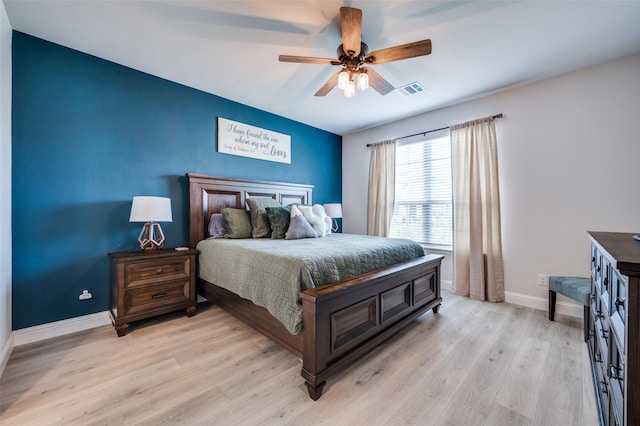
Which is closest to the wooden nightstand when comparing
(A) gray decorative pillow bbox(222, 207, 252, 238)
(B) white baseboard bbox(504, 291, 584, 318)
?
(A) gray decorative pillow bbox(222, 207, 252, 238)

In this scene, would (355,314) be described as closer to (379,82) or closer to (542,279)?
(379,82)

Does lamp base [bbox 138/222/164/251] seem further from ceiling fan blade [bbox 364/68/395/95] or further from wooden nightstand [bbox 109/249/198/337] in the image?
ceiling fan blade [bbox 364/68/395/95]

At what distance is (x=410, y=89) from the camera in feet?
10.2

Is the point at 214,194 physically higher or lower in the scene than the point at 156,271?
higher

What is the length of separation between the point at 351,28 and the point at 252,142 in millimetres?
2271

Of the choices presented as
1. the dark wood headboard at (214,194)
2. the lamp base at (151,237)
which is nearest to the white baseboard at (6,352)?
the lamp base at (151,237)

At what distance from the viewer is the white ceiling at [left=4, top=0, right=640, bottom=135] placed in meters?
1.88

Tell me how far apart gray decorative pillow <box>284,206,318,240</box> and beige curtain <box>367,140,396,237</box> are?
1.68m

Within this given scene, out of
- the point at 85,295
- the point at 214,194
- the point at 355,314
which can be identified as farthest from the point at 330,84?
the point at 85,295

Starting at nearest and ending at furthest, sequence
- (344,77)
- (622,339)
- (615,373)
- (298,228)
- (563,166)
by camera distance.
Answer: (622,339), (615,373), (344,77), (563,166), (298,228)

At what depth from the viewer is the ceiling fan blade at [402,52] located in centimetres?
177

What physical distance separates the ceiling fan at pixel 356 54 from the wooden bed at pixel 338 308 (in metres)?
1.62

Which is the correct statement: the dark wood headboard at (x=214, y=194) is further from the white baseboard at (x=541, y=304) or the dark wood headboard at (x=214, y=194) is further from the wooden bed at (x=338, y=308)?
the white baseboard at (x=541, y=304)

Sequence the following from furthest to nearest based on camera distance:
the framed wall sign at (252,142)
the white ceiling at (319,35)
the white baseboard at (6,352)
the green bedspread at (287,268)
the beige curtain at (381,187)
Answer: the beige curtain at (381,187) → the framed wall sign at (252,142) → the white ceiling at (319,35) → the white baseboard at (6,352) → the green bedspread at (287,268)
